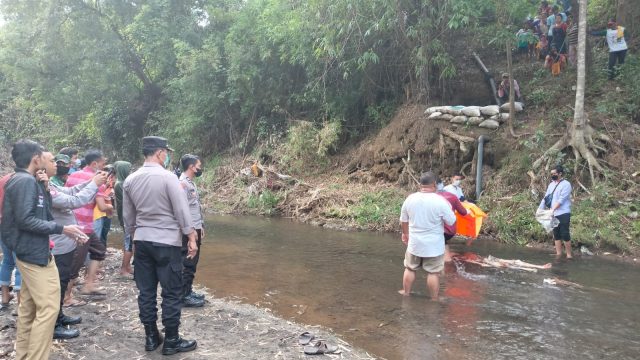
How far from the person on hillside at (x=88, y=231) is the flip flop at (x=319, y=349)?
111 inches

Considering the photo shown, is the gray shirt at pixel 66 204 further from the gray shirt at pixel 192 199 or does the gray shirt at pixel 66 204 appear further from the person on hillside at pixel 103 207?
the gray shirt at pixel 192 199

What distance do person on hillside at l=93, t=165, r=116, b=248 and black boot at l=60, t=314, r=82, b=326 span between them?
4.23 ft

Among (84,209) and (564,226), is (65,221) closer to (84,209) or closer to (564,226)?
(84,209)

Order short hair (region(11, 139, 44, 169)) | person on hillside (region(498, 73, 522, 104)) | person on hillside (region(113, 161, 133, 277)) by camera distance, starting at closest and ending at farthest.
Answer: short hair (region(11, 139, 44, 169)) < person on hillside (region(113, 161, 133, 277)) < person on hillside (region(498, 73, 522, 104))

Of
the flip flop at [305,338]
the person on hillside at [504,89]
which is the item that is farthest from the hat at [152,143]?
the person on hillside at [504,89]

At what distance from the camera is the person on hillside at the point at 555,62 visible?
14.6 metres

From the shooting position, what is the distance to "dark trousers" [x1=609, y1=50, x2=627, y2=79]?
1337 cm

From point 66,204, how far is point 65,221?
1.71 feet

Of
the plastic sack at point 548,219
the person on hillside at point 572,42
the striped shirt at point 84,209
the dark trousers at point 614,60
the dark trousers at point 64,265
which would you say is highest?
the person on hillside at point 572,42

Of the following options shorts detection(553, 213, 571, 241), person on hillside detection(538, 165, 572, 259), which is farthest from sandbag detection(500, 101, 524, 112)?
shorts detection(553, 213, 571, 241)

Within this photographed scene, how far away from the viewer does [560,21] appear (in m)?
14.9

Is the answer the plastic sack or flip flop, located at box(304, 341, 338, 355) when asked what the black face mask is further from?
the plastic sack

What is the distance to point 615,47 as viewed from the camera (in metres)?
13.2

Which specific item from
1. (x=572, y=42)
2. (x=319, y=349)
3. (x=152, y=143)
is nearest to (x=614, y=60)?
(x=572, y=42)
